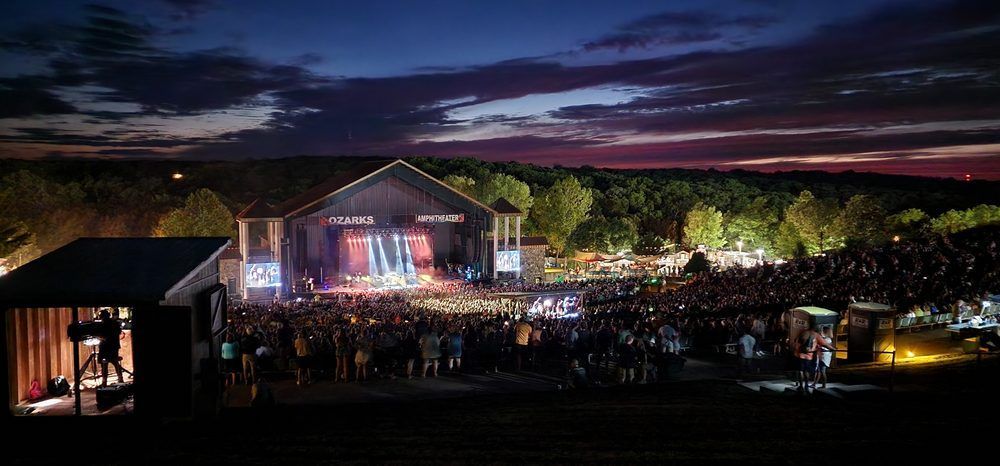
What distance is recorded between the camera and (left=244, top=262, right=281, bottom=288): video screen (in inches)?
1189

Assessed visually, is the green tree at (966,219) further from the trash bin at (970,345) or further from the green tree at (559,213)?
the trash bin at (970,345)

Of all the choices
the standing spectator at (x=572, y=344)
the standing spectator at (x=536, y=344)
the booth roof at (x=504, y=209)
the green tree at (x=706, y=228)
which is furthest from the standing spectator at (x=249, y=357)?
the green tree at (x=706, y=228)

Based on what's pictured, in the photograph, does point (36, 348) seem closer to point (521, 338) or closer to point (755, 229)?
point (521, 338)

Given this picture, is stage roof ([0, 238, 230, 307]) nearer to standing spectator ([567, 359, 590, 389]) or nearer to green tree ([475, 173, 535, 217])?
standing spectator ([567, 359, 590, 389])

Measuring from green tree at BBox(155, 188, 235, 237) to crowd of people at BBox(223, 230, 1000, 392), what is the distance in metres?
18.1

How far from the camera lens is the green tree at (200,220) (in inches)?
1556

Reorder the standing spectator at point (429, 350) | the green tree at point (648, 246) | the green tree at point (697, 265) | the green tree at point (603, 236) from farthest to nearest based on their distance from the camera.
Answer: the green tree at point (603, 236) < the green tree at point (648, 246) < the green tree at point (697, 265) < the standing spectator at point (429, 350)

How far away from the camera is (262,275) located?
99.4 feet

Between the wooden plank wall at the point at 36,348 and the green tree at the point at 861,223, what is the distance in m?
55.6

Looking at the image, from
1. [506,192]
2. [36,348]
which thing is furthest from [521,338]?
[506,192]

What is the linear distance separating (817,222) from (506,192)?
2673 centimetres

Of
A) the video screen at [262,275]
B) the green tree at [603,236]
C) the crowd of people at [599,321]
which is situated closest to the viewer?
the crowd of people at [599,321]

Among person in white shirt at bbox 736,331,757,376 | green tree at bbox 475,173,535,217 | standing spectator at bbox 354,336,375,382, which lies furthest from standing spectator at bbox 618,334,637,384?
green tree at bbox 475,173,535,217

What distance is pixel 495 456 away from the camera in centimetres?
713
